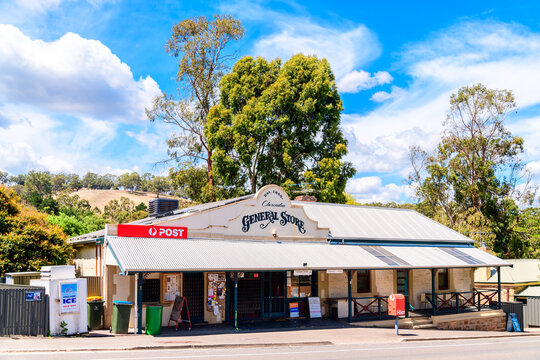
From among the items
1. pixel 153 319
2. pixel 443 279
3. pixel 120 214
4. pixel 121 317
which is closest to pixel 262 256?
pixel 153 319

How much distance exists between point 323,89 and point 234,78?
22.3ft

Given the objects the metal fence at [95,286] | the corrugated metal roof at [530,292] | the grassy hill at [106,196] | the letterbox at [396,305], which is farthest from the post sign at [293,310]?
the grassy hill at [106,196]

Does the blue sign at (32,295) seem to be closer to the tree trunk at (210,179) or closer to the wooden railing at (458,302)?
the wooden railing at (458,302)

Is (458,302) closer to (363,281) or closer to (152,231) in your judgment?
(363,281)

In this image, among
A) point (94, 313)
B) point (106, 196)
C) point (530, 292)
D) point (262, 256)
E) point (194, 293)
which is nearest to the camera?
point (94, 313)

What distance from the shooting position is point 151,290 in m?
18.7

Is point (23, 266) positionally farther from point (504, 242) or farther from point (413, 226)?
point (504, 242)

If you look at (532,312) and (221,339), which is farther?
(532,312)

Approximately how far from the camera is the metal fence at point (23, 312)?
50.0 feet

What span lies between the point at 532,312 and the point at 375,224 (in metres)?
11.9

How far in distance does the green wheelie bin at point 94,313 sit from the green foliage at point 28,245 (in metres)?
5.87

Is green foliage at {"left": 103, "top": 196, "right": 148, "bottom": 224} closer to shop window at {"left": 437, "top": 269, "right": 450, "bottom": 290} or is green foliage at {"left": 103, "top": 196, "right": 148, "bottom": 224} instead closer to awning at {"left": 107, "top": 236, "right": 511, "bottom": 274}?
shop window at {"left": 437, "top": 269, "right": 450, "bottom": 290}

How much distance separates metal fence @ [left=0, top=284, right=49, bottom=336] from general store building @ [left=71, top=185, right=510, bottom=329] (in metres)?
2.54

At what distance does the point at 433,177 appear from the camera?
48.6 meters
